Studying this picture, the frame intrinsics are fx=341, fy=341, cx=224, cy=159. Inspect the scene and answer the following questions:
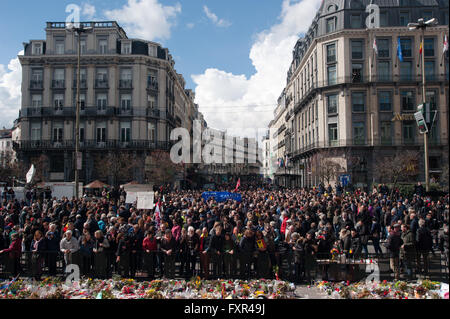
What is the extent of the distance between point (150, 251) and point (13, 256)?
3.93 meters

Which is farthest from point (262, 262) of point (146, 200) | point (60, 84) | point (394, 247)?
point (60, 84)

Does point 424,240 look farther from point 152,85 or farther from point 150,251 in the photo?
point 152,85

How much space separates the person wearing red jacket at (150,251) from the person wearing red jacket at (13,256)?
3.64m

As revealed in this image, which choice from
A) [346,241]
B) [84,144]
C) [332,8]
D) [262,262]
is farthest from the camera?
[84,144]

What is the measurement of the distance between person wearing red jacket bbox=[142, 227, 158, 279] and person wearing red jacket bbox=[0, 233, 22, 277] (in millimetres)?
3639

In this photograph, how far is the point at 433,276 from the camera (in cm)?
827

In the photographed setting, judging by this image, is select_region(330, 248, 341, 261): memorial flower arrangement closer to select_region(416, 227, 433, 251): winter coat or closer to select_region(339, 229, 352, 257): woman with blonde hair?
select_region(339, 229, 352, 257): woman with blonde hair

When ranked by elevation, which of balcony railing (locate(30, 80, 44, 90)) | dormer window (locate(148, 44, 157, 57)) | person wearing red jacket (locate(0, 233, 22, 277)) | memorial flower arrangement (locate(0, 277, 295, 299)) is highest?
dormer window (locate(148, 44, 157, 57))

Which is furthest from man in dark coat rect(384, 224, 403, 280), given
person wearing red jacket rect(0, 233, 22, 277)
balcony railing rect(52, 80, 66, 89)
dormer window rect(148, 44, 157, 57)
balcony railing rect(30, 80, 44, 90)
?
balcony railing rect(30, 80, 44, 90)

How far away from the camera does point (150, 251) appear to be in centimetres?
990

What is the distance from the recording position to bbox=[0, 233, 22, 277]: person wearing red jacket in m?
9.81

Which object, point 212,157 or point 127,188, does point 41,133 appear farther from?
point 212,157
